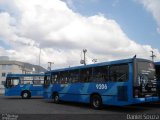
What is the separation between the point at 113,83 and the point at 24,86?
17.0 meters

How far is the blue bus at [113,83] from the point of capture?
50.1ft

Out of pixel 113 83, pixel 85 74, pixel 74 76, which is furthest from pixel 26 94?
Answer: pixel 113 83

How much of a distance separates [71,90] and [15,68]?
75.0 metres

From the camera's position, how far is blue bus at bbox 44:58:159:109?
602 inches

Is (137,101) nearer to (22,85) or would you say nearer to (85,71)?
(85,71)

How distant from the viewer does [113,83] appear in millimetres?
16375

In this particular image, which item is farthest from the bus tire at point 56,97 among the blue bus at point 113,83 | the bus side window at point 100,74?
the bus side window at point 100,74

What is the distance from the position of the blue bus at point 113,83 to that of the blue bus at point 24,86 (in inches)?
415

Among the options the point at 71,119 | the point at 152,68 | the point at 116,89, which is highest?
the point at 152,68

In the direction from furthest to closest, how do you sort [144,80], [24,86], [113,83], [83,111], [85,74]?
A: [24,86], [85,74], [83,111], [113,83], [144,80]

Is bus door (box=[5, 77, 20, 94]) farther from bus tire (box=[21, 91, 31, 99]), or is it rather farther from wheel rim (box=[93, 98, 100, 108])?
wheel rim (box=[93, 98, 100, 108])

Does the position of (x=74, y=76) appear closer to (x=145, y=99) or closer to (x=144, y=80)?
(x=144, y=80)

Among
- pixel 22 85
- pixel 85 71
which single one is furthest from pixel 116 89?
pixel 22 85

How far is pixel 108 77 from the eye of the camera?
16891 mm
